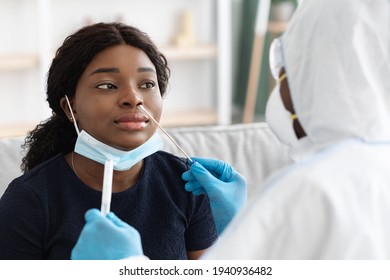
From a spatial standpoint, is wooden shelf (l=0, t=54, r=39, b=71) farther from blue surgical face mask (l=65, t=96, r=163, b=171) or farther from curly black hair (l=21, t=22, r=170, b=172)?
blue surgical face mask (l=65, t=96, r=163, b=171)

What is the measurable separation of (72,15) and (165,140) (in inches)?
110

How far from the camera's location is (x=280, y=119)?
53.6 inches

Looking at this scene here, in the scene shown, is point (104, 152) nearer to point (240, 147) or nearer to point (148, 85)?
point (148, 85)

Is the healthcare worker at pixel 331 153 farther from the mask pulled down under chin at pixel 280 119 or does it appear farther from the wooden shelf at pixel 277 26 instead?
the wooden shelf at pixel 277 26

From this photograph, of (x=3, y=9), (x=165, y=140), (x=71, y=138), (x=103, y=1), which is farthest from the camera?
(x=103, y=1)

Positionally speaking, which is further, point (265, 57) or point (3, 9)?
point (265, 57)

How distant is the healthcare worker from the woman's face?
0.34m

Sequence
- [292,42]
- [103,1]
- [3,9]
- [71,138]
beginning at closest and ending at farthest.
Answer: [292,42] → [71,138] → [3,9] → [103,1]

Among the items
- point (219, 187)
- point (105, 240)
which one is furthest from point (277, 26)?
point (105, 240)

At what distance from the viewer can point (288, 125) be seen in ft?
4.42

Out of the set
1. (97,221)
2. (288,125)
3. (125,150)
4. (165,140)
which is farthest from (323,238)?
(165,140)

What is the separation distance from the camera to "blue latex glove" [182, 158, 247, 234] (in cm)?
167

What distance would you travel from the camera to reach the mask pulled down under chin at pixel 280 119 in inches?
52.9

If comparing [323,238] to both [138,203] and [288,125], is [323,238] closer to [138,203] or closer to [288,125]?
[288,125]
